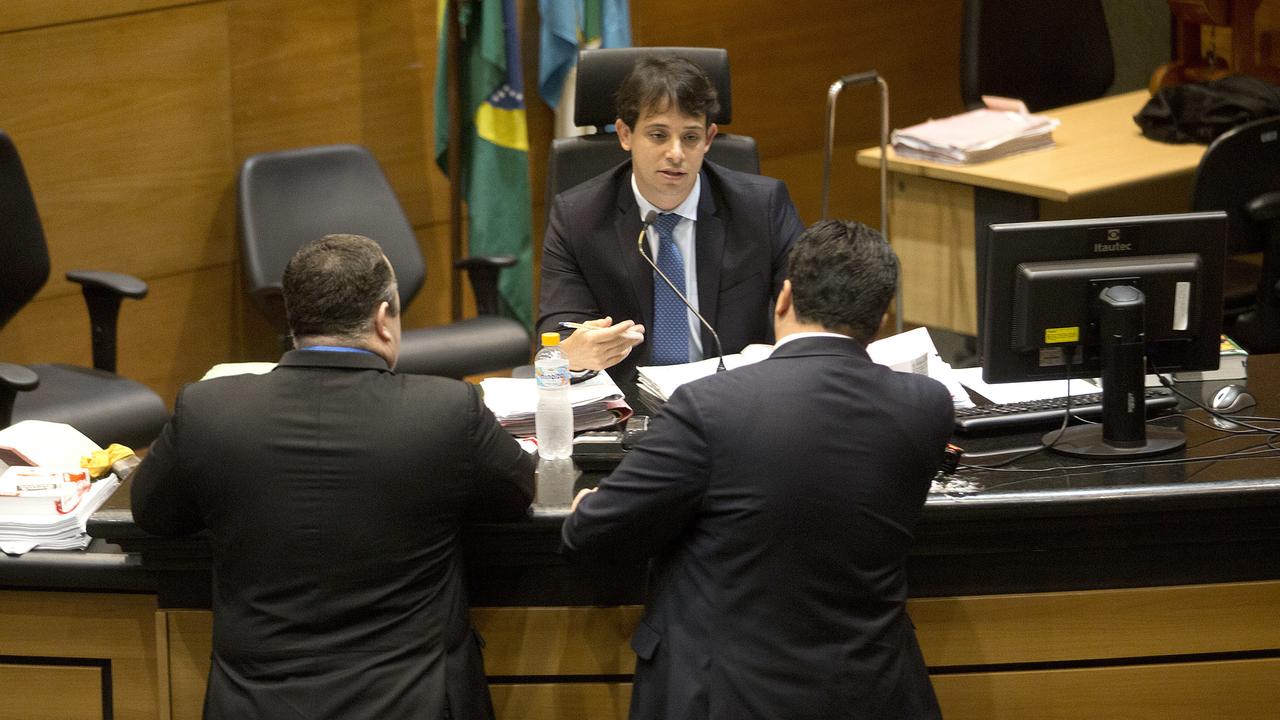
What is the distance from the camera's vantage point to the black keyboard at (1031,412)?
2666 mm

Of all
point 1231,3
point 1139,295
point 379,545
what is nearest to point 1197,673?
point 1139,295

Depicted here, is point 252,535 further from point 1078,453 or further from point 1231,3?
point 1231,3

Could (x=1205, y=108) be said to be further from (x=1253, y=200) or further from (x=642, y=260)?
(x=642, y=260)

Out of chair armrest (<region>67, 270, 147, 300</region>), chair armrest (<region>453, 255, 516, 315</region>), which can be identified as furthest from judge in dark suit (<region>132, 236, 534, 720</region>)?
chair armrest (<region>453, 255, 516, 315</region>)

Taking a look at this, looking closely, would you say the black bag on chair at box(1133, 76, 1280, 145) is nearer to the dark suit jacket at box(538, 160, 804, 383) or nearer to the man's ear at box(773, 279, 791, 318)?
the dark suit jacket at box(538, 160, 804, 383)

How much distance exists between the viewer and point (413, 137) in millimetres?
4863

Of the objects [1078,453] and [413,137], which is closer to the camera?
[1078,453]

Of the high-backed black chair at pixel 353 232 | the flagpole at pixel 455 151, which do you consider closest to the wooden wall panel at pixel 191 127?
the flagpole at pixel 455 151

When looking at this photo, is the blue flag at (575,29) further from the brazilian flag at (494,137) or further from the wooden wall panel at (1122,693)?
the wooden wall panel at (1122,693)

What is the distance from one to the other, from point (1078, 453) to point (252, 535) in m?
A: 1.34

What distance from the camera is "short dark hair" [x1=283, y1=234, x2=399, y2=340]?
2.14 m

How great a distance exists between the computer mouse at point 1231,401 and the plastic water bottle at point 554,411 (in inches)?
46.0

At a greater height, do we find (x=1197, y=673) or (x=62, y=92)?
(x=62, y=92)

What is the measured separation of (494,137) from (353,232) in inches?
24.4
